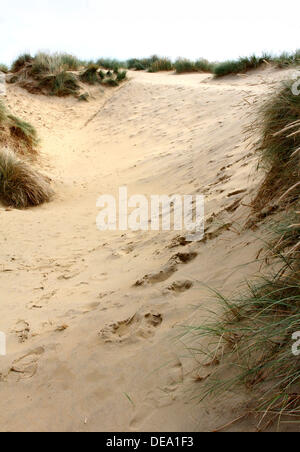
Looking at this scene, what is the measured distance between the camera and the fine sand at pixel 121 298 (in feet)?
6.04

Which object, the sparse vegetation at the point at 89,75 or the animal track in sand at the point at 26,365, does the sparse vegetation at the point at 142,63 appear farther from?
the animal track in sand at the point at 26,365

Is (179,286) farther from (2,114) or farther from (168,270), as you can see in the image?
(2,114)

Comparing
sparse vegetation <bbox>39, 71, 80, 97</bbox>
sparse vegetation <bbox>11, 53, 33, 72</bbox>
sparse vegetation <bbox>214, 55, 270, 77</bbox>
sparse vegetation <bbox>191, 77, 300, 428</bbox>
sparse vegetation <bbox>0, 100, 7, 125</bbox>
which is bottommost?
sparse vegetation <bbox>191, 77, 300, 428</bbox>

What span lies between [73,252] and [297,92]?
2.64 meters

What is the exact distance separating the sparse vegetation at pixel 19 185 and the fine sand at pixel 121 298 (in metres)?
0.23

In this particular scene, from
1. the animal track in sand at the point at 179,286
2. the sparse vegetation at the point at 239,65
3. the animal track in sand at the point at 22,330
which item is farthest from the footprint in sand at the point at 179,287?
the sparse vegetation at the point at 239,65

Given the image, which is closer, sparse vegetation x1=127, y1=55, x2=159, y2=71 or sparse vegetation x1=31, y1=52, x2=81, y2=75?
sparse vegetation x1=31, y1=52, x2=81, y2=75

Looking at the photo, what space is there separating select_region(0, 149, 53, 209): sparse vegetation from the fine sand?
229mm

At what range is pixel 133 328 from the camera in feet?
7.82

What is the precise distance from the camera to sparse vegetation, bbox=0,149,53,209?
609cm

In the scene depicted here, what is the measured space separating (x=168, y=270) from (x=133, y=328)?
679 millimetres

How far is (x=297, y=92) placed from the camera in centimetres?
304

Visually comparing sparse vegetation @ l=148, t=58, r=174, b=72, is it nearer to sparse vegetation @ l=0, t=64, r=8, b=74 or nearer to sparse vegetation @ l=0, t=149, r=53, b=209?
sparse vegetation @ l=0, t=64, r=8, b=74

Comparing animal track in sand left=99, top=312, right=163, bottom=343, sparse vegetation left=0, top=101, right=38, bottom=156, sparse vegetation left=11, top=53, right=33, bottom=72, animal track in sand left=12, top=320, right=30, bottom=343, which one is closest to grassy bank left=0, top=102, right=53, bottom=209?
sparse vegetation left=0, top=101, right=38, bottom=156
